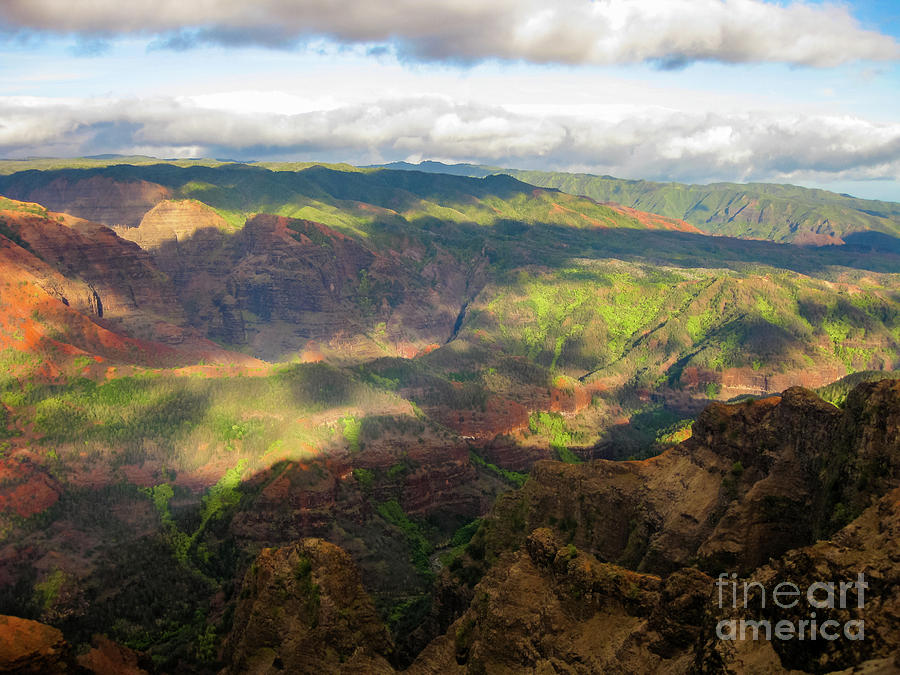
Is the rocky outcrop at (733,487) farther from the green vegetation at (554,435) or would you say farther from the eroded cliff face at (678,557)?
the green vegetation at (554,435)

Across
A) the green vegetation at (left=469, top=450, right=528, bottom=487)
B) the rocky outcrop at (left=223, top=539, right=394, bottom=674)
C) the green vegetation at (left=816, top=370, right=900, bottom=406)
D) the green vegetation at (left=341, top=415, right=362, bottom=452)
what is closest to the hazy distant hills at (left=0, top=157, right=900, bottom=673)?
the rocky outcrop at (left=223, top=539, right=394, bottom=674)

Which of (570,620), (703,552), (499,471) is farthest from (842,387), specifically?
(570,620)

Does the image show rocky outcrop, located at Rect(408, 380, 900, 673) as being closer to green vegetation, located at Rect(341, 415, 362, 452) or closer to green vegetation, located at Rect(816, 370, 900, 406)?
green vegetation, located at Rect(341, 415, 362, 452)

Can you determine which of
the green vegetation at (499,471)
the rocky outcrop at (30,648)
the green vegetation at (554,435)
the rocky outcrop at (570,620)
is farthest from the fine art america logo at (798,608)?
the green vegetation at (554,435)

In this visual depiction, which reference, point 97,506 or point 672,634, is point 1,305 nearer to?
point 97,506

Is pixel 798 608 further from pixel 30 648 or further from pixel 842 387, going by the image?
pixel 842 387

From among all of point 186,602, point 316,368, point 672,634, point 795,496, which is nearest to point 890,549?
point 672,634
